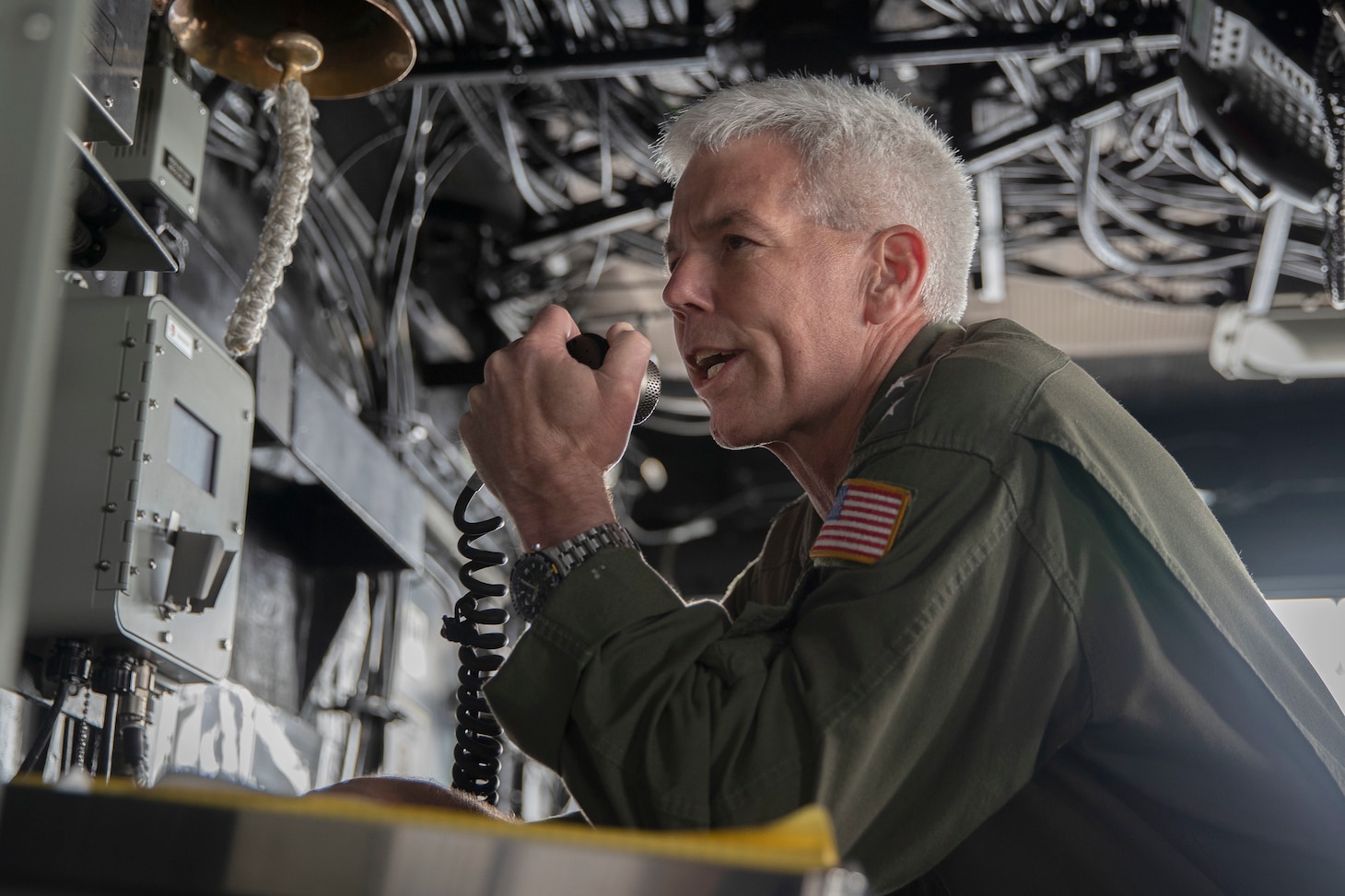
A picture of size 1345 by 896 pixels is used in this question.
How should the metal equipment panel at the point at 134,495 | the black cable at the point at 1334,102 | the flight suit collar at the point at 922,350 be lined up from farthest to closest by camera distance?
the black cable at the point at 1334,102 < the metal equipment panel at the point at 134,495 < the flight suit collar at the point at 922,350

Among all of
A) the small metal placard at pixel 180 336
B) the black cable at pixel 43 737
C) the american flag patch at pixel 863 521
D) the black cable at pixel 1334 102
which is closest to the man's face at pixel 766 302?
the american flag patch at pixel 863 521

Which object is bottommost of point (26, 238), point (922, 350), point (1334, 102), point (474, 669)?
point (474, 669)

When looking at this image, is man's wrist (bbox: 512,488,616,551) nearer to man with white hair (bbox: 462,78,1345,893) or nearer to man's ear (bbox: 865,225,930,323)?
man with white hair (bbox: 462,78,1345,893)

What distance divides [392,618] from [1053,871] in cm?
256

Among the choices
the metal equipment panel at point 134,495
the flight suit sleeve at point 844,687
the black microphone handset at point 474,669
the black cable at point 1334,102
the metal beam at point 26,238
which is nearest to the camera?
the metal beam at point 26,238

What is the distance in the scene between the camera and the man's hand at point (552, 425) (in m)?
1.21

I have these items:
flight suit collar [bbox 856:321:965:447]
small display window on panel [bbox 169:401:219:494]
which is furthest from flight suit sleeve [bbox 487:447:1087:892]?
small display window on panel [bbox 169:401:219:494]

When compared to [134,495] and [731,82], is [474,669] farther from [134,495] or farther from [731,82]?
[731,82]

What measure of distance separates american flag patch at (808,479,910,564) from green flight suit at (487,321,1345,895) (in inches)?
0.4

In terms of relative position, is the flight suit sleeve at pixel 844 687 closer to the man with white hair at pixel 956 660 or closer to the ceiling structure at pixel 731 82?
the man with white hair at pixel 956 660

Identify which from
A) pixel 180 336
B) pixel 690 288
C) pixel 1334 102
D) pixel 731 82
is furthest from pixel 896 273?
pixel 731 82

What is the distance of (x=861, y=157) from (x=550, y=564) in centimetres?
77

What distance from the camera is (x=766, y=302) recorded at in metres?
1.58

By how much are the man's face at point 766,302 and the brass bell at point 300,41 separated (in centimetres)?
55
